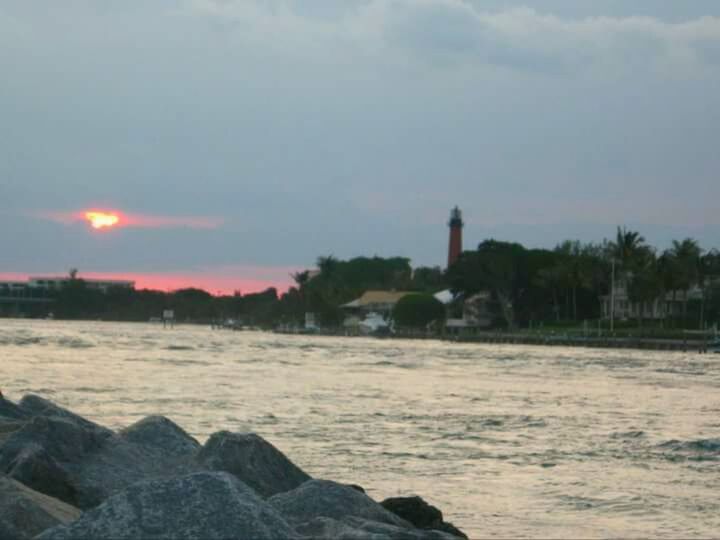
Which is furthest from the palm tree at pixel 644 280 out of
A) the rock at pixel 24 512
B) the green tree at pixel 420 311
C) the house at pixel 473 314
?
the rock at pixel 24 512

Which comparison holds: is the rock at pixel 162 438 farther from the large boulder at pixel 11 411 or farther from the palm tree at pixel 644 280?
the palm tree at pixel 644 280

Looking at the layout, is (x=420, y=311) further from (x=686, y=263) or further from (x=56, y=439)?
(x=56, y=439)

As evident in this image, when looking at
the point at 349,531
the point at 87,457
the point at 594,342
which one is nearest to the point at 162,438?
the point at 87,457

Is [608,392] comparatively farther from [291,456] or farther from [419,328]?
[419,328]

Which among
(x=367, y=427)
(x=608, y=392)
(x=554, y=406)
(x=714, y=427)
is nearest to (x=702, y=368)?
(x=608, y=392)

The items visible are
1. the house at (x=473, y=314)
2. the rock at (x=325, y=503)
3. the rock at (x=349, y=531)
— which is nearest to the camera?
the rock at (x=349, y=531)

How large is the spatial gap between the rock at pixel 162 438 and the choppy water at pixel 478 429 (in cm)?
338

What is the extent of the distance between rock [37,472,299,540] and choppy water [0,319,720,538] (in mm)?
7492

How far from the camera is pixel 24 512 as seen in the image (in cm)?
949

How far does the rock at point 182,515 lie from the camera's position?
24.2ft

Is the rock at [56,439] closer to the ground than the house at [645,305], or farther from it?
closer to the ground

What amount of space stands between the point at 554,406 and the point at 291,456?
17233 millimetres

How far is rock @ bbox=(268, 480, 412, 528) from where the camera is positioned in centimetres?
1045

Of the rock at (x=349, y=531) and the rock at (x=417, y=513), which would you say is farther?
the rock at (x=417, y=513)
